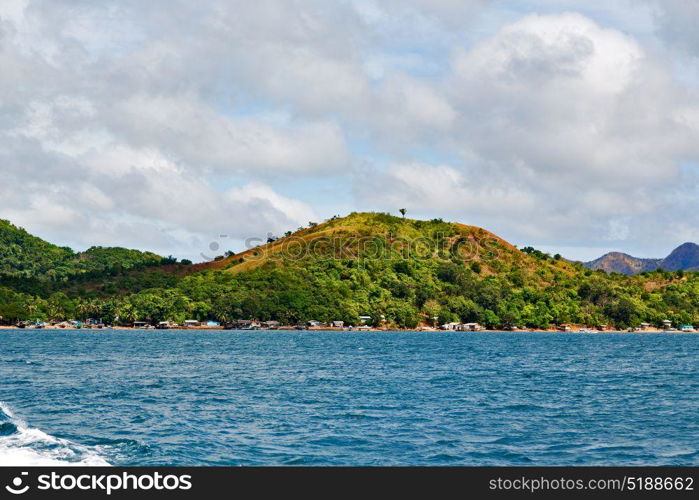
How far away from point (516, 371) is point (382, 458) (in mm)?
52628

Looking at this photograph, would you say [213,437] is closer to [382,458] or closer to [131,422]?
[131,422]

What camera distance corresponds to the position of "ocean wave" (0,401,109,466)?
3422cm

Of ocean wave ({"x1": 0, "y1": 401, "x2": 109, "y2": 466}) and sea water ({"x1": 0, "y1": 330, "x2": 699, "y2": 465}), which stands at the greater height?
sea water ({"x1": 0, "y1": 330, "x2": 699, "y2": 465})

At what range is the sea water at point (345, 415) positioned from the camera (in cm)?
3641
